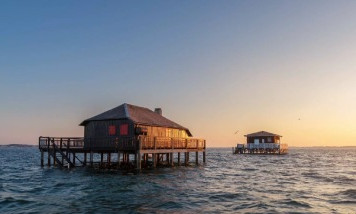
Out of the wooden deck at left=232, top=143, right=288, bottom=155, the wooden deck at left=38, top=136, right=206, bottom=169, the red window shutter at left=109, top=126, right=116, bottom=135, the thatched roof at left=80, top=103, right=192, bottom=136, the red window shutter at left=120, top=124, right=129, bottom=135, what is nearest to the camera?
the wooden deck at left=38, top=136, right=206, bottom=169

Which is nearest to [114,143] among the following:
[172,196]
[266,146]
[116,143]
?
[116,143]

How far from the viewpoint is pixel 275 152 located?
87000 millimetres

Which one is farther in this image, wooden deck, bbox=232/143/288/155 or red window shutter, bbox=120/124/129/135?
wooden deck, bbox=232/143/288/155

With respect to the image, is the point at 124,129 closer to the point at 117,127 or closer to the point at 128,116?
the point at 117,127

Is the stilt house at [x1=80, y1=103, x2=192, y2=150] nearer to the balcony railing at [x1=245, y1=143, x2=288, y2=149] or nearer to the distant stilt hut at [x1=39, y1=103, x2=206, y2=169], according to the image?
the distant stilt hut at [x1=39, y1=103, x2=206, y2=169]

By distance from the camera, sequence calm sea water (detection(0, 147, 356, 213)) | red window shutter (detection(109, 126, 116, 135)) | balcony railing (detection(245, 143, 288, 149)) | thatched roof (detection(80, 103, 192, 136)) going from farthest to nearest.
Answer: balcony railing (detection(245, 143, 288, 149)) → red window shutter (detection(109, 126, 116, 135)) → thatched roof (detection(80, 103, 192, 136)) → calm sea water (detection(0, 147, 356, 213))

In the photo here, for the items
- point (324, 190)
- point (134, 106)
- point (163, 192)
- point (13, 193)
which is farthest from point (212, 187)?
point (134, 106)

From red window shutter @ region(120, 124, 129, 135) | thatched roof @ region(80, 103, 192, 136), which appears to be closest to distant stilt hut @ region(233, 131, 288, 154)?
thatched roof @ region(80, 103, 192, 136)

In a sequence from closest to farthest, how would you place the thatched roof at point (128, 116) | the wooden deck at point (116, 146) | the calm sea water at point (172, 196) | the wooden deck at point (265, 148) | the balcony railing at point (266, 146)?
the calm sea water at point (172, 196) → the wooden deck at point (116, 146) → the thatched roof at point (128, 116) → the balcony railing at point (266, 146) → the wooden deck at point (265, 148)

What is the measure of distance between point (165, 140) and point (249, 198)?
18.5 metres

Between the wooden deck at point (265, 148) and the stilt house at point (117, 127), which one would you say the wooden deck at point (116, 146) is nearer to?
the stilt house at point (117, 127)

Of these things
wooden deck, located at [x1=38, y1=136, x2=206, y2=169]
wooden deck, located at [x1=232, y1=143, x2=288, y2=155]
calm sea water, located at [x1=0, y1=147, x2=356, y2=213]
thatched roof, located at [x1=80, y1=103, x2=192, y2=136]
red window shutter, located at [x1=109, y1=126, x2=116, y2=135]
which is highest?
thatched roof, located at [x1=80, y1=103, x2=192, y2=136]

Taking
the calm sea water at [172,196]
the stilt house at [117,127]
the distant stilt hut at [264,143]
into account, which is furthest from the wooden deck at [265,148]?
the calm sea water at [172,196]

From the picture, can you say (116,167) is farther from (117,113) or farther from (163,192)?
(163,192)
